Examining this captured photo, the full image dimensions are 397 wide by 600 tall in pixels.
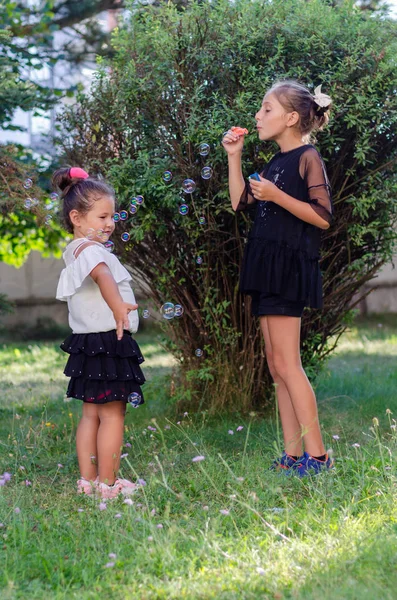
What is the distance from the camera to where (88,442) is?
12.0 feet

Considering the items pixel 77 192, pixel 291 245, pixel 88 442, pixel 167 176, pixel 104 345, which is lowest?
pixel 88 442

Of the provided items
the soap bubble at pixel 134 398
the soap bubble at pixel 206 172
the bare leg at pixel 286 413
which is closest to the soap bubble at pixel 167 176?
the soap bubble at pixel 206 172

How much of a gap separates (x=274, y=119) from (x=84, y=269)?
1.07 m

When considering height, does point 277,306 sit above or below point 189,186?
below

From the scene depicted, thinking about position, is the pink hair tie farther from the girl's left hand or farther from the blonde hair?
the blonde hair

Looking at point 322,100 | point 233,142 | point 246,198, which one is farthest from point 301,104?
point 246,198

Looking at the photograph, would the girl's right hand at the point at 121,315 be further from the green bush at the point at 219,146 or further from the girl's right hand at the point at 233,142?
the green bush at the point at 219,146

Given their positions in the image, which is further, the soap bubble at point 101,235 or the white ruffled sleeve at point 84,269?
the soap bubble at point 101,235

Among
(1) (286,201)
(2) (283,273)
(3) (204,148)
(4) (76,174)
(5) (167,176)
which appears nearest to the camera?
(1) (286,201)

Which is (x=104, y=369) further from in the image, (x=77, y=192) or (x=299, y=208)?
(x=299, y=208)

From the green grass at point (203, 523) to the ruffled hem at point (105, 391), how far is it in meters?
0.23

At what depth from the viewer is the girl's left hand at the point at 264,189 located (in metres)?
3.39

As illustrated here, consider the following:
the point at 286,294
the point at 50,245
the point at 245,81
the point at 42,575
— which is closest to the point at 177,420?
the point at 286,294

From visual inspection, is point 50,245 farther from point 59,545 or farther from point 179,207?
point 59,545
